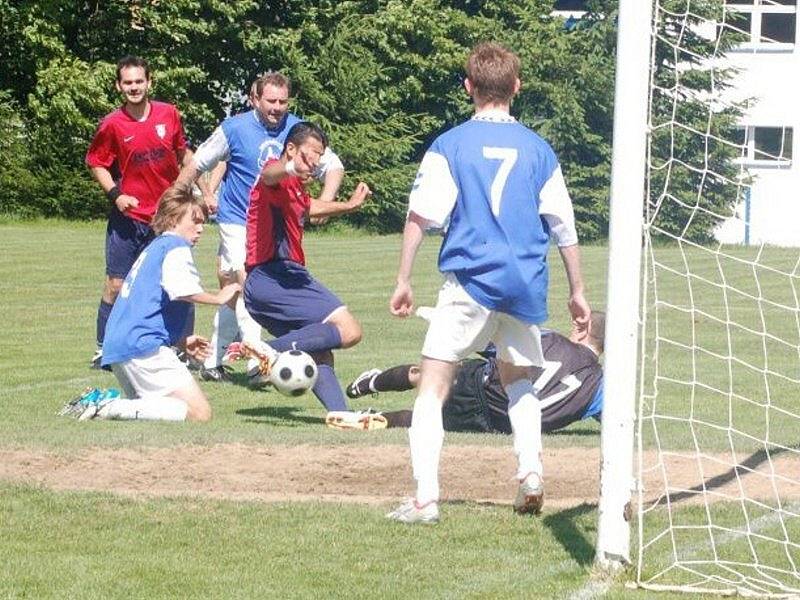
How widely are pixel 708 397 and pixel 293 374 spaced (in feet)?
11.1

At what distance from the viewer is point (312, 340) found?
415 inches

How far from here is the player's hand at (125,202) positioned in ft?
43.1

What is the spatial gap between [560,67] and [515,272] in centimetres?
3339

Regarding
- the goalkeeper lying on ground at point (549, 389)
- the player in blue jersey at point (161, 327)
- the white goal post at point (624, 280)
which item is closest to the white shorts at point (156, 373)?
the player in blue jersey at point (161, 327)

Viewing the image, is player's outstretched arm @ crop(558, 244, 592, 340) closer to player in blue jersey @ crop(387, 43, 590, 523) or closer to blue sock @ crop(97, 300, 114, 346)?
player in blue jersey @ crop(387, 43, 590, 523)

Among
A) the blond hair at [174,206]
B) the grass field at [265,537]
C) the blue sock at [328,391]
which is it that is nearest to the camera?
the grass field at [265,537]

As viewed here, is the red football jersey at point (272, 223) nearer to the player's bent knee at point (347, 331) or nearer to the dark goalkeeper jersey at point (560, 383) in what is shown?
the player's bent knee at point (347, 331)

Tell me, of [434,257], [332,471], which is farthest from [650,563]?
[434,257]

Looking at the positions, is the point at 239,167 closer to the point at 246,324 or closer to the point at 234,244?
the point at 234,244

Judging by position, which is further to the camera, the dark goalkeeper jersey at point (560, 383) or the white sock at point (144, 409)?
the white sock at point (144, 409)

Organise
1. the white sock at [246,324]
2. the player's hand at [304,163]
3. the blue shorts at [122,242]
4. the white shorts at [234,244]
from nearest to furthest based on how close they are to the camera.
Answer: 1. the player's hand at [304,163]
2. the white sock at [246,324]
3. the white shorts at [234,244]
4. the blue shorts at [122,242]

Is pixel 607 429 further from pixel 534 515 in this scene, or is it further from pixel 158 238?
pixel 158 238

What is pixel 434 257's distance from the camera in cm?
2666

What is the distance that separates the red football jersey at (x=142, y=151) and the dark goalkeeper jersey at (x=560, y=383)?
4.80 meters
